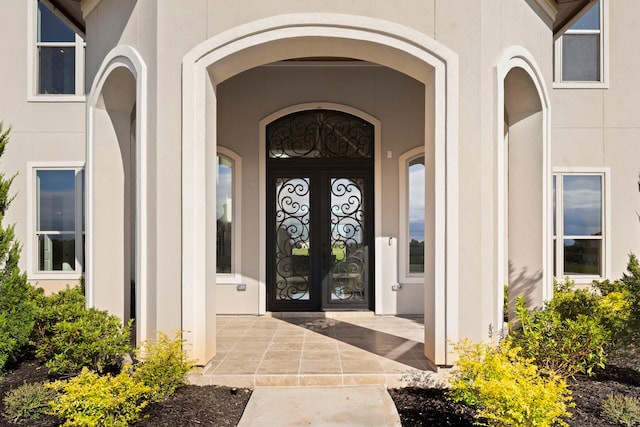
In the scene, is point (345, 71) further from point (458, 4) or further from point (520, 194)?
point (520, 194)

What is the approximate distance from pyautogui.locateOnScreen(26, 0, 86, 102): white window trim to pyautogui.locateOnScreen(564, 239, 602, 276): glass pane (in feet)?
32.8

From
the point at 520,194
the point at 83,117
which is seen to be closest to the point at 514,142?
the point at 520,194

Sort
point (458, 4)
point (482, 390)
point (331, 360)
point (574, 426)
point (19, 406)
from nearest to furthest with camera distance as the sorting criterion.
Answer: point (482, 390)
point (574, 426)
point (19, 406)
point (458, 4)
point (331, 360)

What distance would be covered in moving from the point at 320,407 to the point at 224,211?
472cm

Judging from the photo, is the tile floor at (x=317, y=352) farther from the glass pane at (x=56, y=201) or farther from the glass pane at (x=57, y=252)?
the glass pane at (x=56, y=201)

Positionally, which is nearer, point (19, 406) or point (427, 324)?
point (19, 406)

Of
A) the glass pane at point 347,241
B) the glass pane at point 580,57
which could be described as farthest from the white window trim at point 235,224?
the glass pane at point 580,57

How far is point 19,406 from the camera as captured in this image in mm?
3799

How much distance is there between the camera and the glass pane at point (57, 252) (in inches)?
328

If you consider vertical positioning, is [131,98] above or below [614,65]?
below

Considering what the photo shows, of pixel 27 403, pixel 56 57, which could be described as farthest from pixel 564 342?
pixel 56 57

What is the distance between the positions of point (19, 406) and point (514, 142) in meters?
6.45

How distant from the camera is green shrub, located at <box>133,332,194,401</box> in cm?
392

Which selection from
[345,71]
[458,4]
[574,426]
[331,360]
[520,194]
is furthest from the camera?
[345,71]
